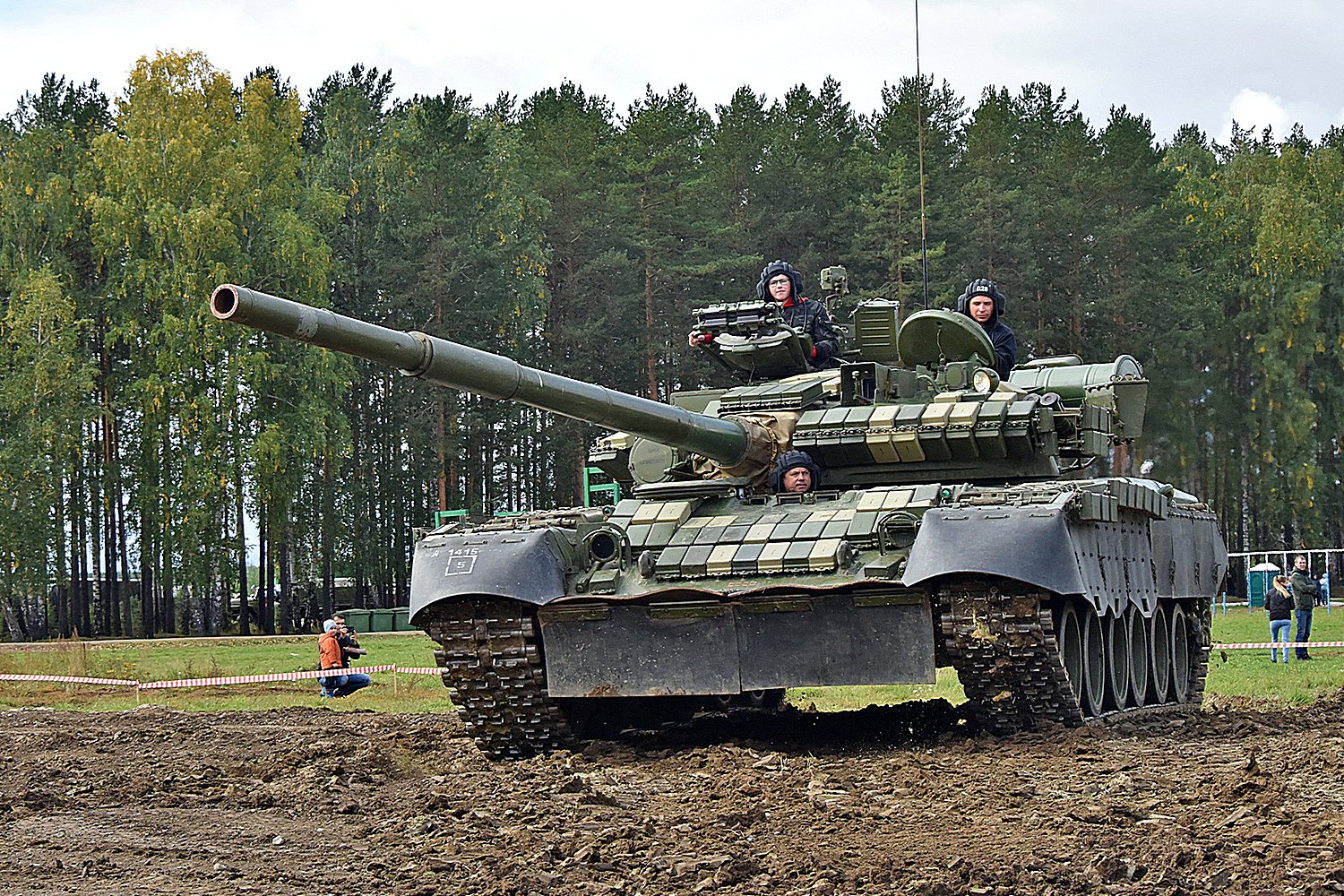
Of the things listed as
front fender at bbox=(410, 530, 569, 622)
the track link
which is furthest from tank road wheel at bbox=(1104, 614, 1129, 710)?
front fender at bbox=(410, 530, 569, 622)

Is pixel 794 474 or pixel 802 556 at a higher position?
pixel 794 474

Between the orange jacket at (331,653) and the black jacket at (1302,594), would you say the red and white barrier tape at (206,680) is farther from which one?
the black jacket at (1302,594)

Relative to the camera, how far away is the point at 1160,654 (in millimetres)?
15992

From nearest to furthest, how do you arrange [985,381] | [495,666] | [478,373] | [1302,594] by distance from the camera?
1. [478,373]
2. [495,666]
3. [985,381]
4. [1302,594]

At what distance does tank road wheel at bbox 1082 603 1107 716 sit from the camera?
12961 mm

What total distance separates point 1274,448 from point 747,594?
42308mm

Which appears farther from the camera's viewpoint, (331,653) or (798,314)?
(331,653)

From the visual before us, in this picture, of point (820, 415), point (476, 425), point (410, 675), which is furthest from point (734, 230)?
point (820, 415)

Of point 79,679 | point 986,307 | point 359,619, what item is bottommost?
point 359,619

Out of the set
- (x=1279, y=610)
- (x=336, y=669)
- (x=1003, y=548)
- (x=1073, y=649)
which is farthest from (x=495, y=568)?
(x=1279, y=610)

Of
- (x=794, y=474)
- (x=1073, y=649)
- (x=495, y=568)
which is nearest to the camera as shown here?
(x=495, y=568)

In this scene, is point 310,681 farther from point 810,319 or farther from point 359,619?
point 359,619

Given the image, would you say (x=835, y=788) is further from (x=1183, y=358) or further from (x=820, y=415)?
(x=1183, y=358)

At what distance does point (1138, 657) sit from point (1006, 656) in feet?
13.6
